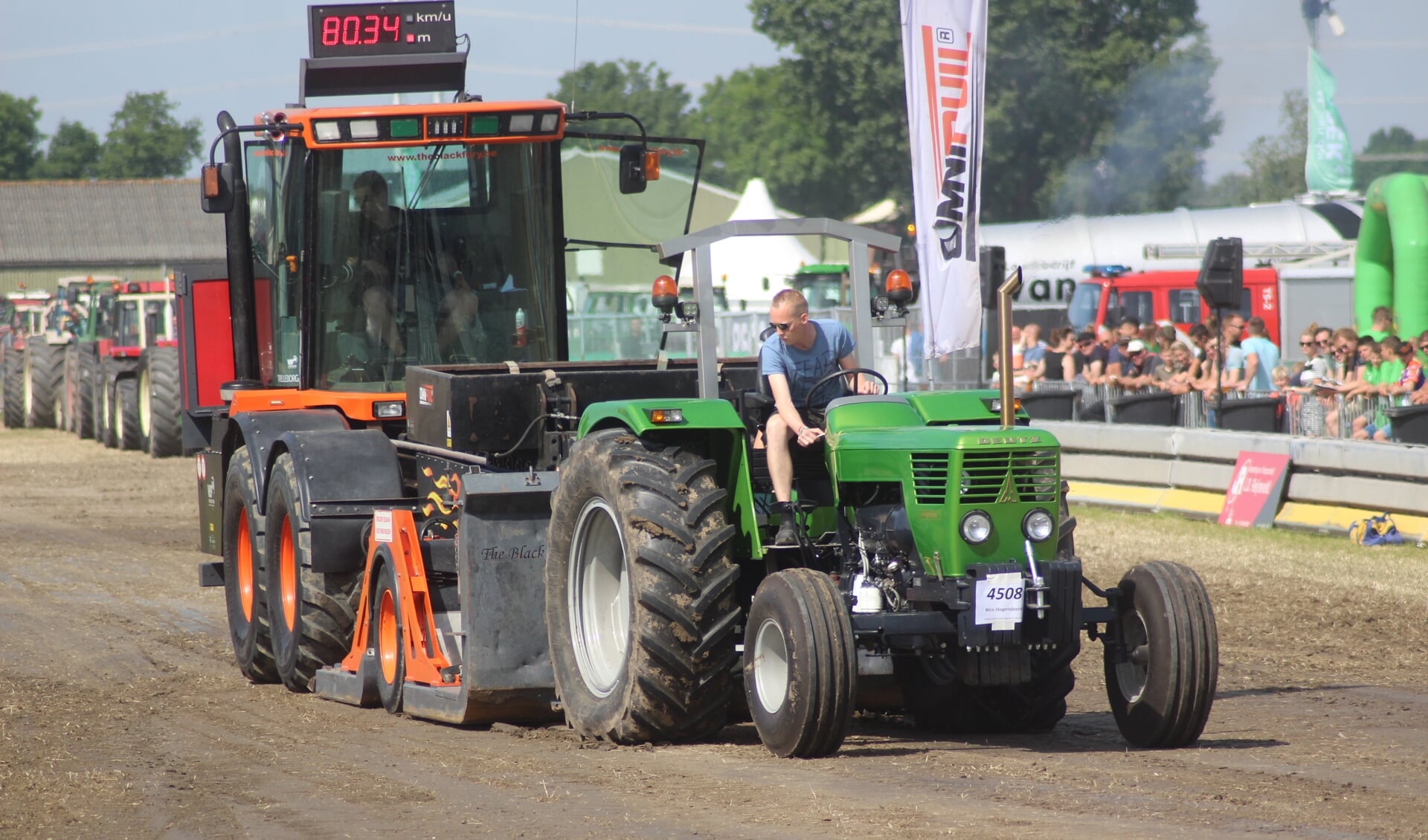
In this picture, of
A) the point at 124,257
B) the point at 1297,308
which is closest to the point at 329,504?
the point at 1297,308

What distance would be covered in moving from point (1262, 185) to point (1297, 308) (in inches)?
2351

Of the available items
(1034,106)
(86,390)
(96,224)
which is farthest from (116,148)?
(86,390)

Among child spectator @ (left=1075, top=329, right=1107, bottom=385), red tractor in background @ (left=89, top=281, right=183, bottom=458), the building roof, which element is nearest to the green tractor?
child spectator @ (left=1075, top=329, right=1107, bottom=385)

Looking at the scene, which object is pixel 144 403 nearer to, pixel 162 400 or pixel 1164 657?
pixel 162 400

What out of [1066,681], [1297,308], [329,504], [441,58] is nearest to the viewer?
[1066,681]

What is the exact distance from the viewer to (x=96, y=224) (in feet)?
254

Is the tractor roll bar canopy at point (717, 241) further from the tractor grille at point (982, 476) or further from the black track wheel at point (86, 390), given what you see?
the black track wheel at point (86, 390)

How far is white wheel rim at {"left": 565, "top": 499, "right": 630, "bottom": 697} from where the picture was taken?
24.0 ft

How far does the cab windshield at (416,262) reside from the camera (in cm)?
964

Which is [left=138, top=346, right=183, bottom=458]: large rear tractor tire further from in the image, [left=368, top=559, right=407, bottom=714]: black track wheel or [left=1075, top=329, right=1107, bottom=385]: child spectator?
[left=368, top=559, right=407, bottom=714]: black track wheel

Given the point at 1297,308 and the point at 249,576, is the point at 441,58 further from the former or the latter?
the point at 1297,308

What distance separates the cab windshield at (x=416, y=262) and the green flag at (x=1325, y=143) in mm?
24714

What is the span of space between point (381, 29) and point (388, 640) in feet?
13.2

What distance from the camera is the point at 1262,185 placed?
80625mm
